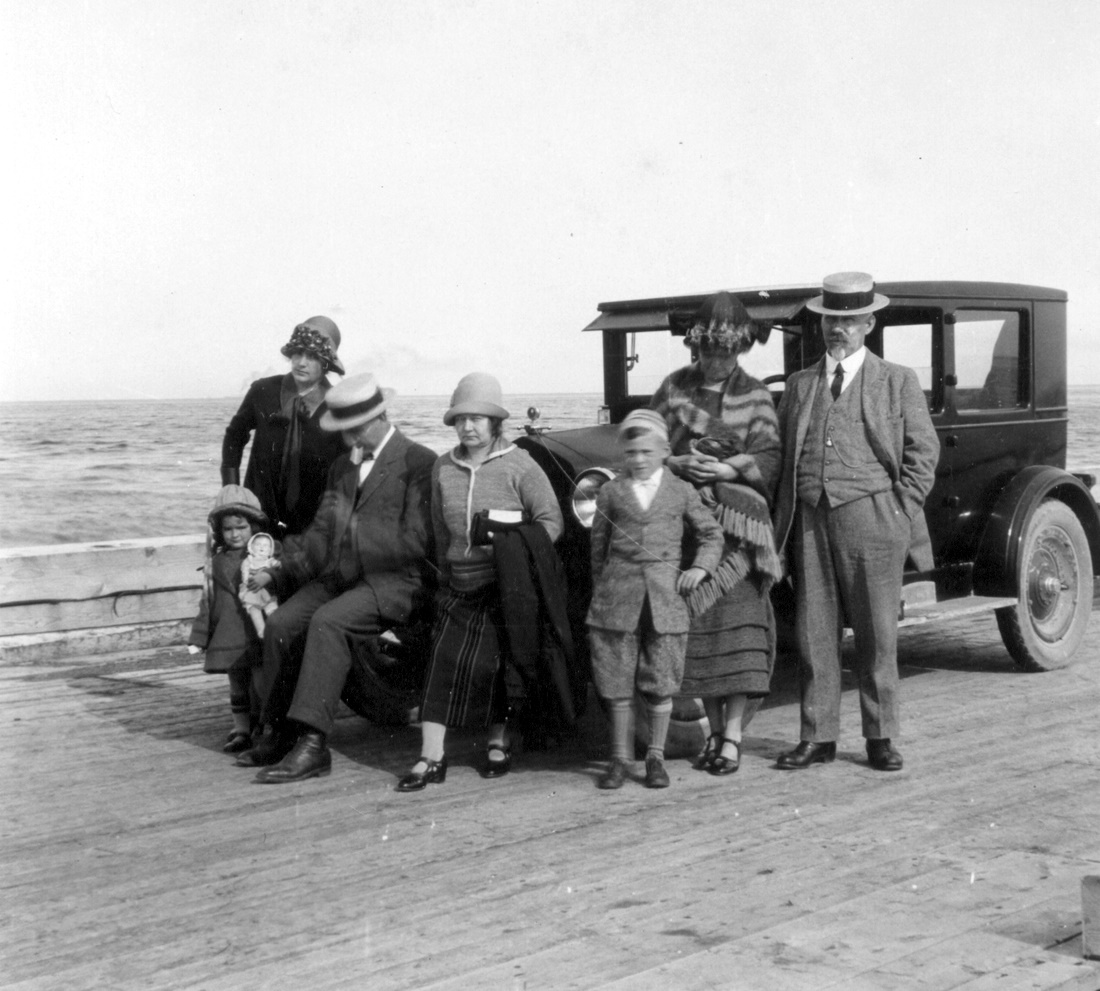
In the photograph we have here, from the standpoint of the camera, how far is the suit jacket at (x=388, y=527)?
5.85 meters

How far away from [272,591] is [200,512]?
29.3 metres

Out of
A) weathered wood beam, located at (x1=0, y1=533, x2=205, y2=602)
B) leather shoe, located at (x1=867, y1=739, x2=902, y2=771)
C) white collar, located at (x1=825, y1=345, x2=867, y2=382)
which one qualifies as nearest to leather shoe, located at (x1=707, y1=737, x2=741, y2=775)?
leather shoe, located at (x1=867, y1=739, x2=902, y2=771)

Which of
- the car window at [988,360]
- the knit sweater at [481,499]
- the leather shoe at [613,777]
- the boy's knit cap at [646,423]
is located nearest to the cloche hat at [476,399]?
the knit sweater at [481,499]

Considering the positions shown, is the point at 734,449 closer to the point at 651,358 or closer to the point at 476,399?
the point at 476,399

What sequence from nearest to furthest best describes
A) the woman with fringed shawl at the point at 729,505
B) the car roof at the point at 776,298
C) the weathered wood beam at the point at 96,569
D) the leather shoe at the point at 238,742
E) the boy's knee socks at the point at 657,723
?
the boy's knee socks at the point at 657,723
the woman with fringed shawl at the point at 729,505
the leather shoe at the point at 238,742
the car roof at the point at 776,298
the weathered wood beam at the point at 96,569

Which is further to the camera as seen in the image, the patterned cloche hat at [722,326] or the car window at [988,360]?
the car window at [988,360]

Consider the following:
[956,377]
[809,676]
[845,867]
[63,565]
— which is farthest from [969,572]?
[63,565]

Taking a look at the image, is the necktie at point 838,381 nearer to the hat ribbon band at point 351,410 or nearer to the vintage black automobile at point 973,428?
the vintage black automobile at point 973,428

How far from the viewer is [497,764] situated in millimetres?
5613

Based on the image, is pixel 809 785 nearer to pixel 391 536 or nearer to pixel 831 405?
pixel 831 405

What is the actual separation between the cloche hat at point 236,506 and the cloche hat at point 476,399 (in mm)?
1010

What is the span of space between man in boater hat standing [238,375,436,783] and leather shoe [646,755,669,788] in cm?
117

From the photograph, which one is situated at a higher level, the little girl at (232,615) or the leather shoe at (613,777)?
the little girl at (232,615)

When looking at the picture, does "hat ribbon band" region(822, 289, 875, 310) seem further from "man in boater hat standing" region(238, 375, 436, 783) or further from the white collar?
"man in boater hat standing" region(238, 375, 436, 783)
